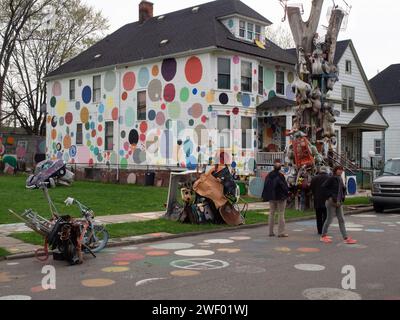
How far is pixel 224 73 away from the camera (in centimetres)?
2703

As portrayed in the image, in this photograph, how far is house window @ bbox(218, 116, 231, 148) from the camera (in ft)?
87.7

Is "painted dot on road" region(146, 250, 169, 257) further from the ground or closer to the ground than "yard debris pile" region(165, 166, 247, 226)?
closer to the ground

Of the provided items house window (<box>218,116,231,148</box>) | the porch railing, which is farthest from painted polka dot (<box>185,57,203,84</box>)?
the porch railing

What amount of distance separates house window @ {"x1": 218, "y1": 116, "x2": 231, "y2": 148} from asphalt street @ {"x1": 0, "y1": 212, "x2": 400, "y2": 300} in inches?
586

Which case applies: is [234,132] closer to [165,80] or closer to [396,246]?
[165,80]

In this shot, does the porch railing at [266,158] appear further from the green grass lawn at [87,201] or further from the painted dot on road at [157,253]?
the painted dot on road at [157,253]

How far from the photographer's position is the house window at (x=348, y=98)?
112ft

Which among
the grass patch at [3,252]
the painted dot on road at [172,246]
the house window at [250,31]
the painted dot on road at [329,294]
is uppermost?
the house window at [250,31]

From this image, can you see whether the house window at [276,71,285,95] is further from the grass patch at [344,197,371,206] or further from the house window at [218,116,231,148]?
the grass patch at [344,197,371,206]

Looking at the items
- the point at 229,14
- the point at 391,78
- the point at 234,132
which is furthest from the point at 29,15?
the point at 391,78

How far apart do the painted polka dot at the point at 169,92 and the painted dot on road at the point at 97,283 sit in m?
21.1

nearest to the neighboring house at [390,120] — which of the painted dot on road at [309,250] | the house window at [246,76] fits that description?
the house window at [246,76]

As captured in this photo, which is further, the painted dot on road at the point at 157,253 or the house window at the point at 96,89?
the house window at the point at 96,89

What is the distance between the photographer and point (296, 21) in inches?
747
